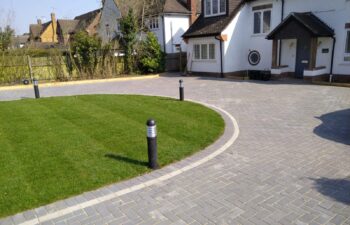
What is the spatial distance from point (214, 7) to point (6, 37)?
16.2 meters

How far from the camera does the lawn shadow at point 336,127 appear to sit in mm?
7023

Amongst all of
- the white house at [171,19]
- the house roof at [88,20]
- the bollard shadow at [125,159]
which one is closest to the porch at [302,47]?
the white house at [171,19]

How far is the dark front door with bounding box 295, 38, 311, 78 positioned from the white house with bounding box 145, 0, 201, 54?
519 inches

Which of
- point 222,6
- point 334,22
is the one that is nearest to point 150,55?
point 222,6

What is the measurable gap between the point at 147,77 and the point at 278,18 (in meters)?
10.4

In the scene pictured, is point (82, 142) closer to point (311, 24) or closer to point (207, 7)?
point (311, 24)

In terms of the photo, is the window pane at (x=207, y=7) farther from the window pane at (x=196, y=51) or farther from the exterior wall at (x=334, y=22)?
the exterior wall at (x=334, y=22)

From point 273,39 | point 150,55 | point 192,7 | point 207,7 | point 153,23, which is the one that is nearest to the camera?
point 273,39

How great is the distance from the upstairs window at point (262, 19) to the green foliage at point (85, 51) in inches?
465

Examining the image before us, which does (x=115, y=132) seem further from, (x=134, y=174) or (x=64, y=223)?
(x=64, y=223)

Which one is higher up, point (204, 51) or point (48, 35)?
point (48, 35)

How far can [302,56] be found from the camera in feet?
57.8

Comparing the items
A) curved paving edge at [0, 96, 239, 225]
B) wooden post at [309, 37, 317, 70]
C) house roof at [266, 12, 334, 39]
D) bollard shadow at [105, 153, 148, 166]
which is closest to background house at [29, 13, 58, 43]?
house roof at [266, 12, 334, 39]

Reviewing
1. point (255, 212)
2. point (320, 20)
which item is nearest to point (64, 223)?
point (255, 212)
